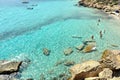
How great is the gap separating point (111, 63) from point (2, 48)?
22688mm

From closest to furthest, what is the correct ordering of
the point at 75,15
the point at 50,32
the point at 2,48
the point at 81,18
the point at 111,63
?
the point at 111,63, the point at 2,48, the point at 50,32, the point at 81,18, the point at 75,15

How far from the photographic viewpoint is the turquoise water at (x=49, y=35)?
34594 mm

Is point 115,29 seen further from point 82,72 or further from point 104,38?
point 82,72

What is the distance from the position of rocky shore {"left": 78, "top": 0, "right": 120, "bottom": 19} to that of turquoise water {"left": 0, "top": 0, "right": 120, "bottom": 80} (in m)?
3.73

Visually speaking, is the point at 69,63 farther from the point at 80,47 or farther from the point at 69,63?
the point at 80,47

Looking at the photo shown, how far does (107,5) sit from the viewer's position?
81.2 m

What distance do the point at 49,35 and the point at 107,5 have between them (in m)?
40.9

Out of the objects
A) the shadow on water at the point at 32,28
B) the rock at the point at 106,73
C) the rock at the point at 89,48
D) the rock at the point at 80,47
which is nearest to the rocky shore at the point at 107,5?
the shadow on water at the point at 32,28

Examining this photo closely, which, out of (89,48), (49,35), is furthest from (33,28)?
(89,48)

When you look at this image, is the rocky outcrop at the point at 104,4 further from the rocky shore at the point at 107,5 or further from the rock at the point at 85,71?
the rock at the point at 85,71

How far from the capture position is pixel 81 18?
64688 mm

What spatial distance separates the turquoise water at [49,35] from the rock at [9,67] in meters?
1.47

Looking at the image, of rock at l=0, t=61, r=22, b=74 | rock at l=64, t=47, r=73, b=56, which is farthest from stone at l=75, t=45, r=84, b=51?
rock at l=0, t=61, r=22, b=74

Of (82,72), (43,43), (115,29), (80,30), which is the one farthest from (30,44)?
(115,29)
